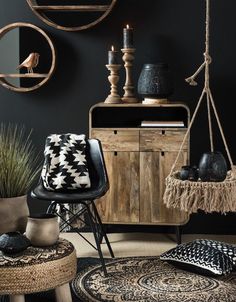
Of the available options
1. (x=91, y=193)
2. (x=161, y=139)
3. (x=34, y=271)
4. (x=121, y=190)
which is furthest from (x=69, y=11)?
(x=34, y=271)

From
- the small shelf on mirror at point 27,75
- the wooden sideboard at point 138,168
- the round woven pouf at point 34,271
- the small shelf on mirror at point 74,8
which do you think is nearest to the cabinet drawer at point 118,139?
the wooden sideboard at point 138,168

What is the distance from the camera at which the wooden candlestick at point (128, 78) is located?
4736mm

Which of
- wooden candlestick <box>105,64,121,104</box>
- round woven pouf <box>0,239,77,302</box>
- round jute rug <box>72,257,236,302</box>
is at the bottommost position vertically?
round jute rug <box>72,257,236,302</box>

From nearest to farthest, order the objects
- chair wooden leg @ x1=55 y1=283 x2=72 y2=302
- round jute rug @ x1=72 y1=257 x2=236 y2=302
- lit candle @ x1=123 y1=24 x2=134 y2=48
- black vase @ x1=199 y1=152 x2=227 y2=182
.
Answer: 1. chair wooden leg @ x1=55 y1=283 x2=72 y2=302
2. round jute rug @ x1=72 y1=257 x2=236 y2=302
3. black vase @ x1=199 y1=152 x2=227 y2=182
4. lit candle @ x1=123 y1=24 x2=134 y2=48

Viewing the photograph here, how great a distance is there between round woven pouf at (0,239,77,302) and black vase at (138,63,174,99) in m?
1.75

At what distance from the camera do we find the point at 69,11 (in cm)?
491

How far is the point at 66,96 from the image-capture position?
5.02 m

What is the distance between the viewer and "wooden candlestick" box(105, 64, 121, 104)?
4674 mm

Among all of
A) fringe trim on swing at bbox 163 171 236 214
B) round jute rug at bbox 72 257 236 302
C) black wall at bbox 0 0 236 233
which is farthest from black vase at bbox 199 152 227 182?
black wall at bbox 0 0 236 233

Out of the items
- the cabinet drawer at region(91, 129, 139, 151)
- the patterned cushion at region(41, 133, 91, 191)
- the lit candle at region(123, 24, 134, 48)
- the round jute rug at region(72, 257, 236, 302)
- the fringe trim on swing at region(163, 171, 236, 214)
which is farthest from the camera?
the lit candle at region(123, 24, 134, 48)

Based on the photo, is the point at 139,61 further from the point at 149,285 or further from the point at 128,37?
the point at 149,285

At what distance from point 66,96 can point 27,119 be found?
363mm

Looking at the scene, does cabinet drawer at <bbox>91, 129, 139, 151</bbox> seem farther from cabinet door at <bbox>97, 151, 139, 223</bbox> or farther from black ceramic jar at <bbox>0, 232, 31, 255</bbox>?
black ceramic jar at <bbox>0, 232, 31, 255</bbox>

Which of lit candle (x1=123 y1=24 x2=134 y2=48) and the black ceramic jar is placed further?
lit candle (x1=123 y1=24 x2=134 y2=48)
